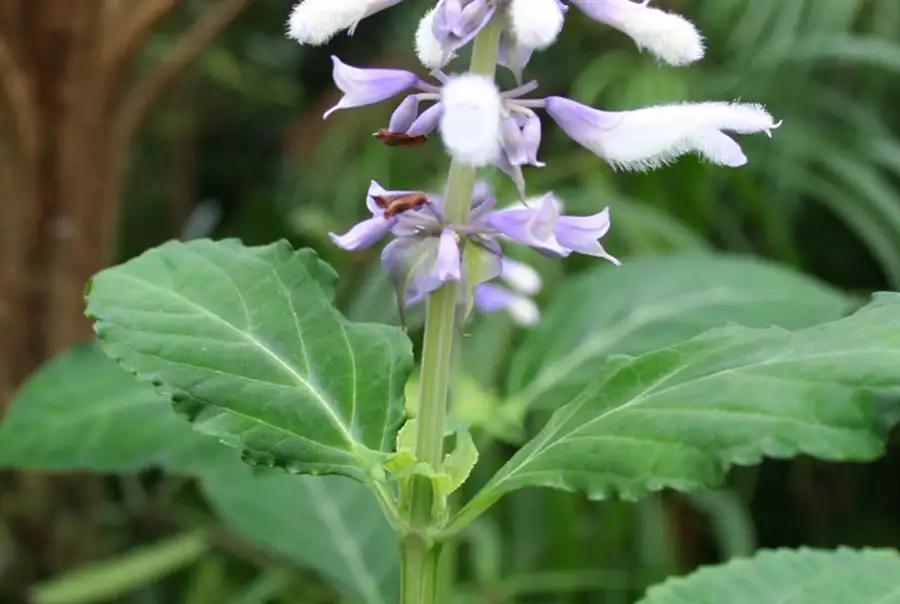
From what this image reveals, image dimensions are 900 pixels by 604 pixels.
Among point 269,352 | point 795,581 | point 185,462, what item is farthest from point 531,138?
point 185,462

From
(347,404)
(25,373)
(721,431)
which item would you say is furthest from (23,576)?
(721,431)

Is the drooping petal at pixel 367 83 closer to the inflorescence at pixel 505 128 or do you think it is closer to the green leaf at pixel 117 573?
the inflorescence at pixel 505 128

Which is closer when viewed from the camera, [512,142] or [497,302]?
[512,142]

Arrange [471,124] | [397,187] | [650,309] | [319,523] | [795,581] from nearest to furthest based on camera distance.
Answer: [471,124] → [795,581] → [319,523] → [650,309] → [397,187]

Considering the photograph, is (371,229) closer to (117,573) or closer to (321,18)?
(321,18)

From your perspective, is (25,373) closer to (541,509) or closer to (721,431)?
(541,509)
